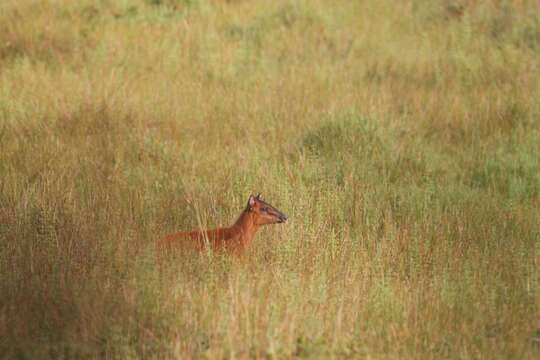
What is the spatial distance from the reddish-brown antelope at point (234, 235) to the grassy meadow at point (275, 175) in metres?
0.11

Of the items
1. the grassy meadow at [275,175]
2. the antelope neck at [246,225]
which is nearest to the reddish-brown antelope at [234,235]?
the antelope neck at [246,225]

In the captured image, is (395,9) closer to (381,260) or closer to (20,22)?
(20,22)

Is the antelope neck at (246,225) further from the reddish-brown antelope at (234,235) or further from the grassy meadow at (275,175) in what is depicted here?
the grassy meadow at (275,175)

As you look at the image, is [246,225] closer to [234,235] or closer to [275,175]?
[234,235]

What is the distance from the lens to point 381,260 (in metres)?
5.74

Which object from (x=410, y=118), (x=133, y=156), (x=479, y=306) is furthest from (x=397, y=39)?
(x=479, y=306)

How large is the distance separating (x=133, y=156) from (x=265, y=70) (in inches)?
154

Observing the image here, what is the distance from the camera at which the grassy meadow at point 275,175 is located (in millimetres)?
4734

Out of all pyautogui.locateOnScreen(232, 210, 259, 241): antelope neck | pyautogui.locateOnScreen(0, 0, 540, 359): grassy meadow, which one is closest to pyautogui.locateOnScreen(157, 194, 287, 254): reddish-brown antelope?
pyautogui.locateOnScreen(232, 210, 259, 241): antelope neck

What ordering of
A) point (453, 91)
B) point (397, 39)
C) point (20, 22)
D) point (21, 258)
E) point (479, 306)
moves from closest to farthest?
point (479, 306) → point (21, 258) → point (453, 91) → point (20, 22) → point (397, 39)

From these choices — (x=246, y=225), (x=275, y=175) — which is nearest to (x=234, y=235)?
(x=246, y=225)

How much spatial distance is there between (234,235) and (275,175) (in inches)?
73.3

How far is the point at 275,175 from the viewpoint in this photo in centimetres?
757

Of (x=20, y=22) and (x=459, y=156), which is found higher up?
(x=20, y=22)
